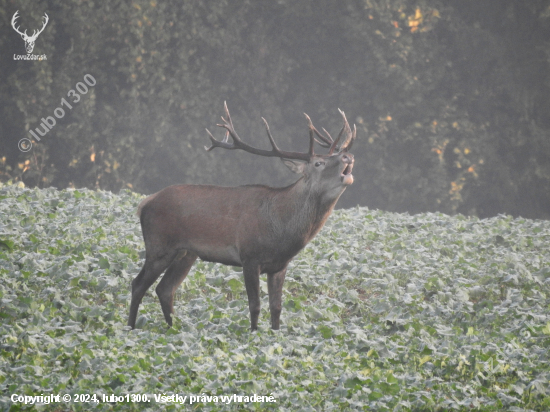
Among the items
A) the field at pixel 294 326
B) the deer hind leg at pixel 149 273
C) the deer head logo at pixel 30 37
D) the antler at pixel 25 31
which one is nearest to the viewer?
the field at pixel 294 326

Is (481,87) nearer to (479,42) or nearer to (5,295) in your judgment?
(479,42)

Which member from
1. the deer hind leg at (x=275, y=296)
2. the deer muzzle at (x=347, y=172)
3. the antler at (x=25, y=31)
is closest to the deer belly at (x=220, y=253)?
the deer hind leg at (x=275, y=296)

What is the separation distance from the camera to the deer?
6348 mm

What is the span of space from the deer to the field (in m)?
0.43

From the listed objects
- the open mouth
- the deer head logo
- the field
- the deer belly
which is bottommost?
the field

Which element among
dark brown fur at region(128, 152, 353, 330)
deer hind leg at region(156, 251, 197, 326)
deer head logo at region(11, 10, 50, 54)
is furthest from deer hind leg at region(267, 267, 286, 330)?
deer head logo at region(11, 10, 50, 54)

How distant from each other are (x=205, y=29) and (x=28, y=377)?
12223 mm

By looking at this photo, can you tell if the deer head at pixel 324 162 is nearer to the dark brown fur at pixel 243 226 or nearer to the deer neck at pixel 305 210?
the dark brown fur at pixel 243 226

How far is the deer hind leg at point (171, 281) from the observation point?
698cm

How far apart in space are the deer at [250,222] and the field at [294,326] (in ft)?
1.41

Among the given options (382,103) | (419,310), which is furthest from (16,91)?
(419,310)

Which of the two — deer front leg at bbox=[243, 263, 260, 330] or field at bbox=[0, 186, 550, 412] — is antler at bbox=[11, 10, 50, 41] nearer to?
field at bbox=[0, 186, 550, 412]

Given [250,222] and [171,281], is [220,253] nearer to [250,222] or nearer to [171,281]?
[250,222]

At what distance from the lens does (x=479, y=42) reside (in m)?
16.5
